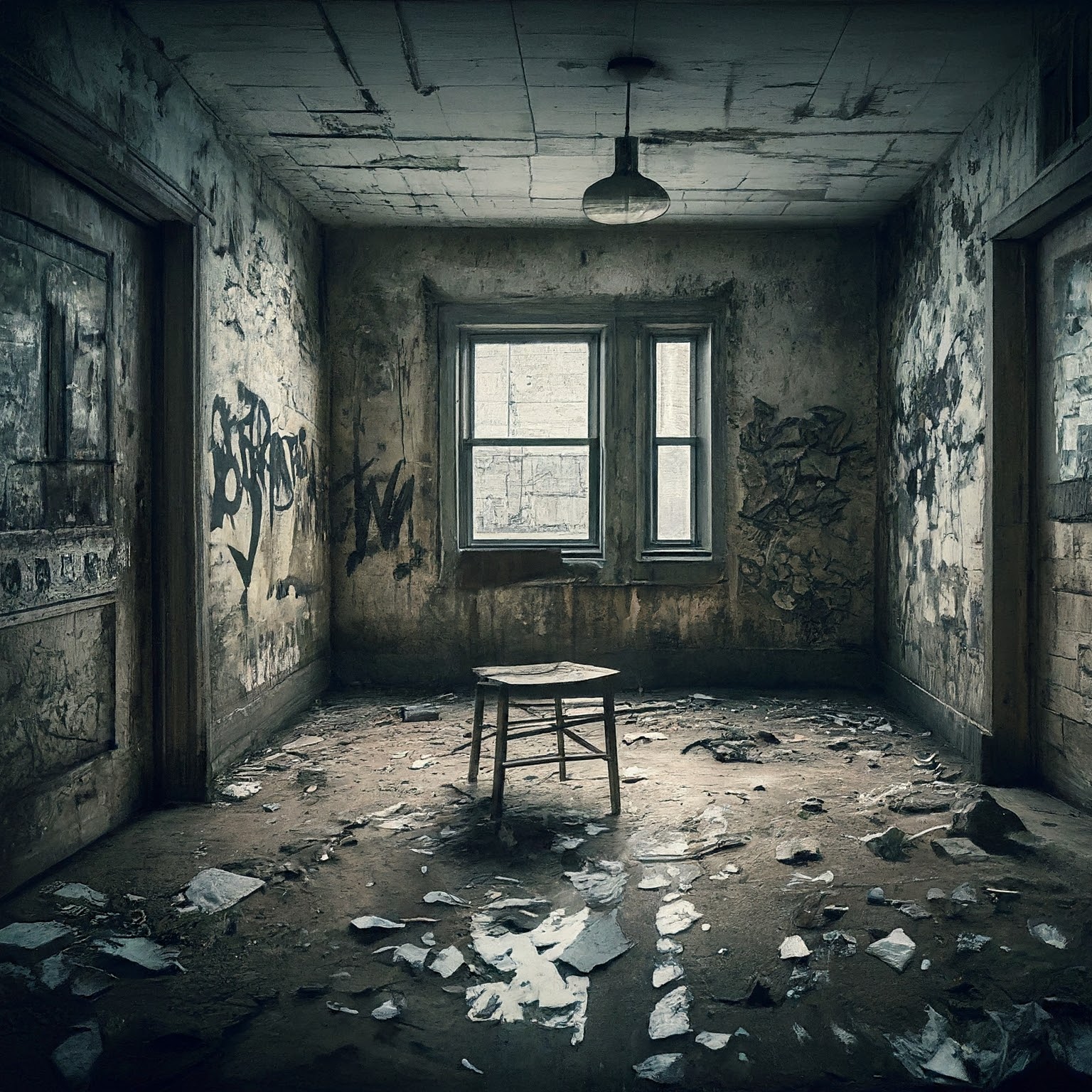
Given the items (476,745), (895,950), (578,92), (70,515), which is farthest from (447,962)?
(578,92)

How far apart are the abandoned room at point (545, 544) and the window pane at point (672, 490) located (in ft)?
0.08

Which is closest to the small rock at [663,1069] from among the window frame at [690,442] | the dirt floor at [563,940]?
the dirt floor at [563,940]

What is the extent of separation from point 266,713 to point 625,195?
122 inches

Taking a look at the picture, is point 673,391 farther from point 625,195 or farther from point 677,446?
point 625,195

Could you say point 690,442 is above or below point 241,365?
below

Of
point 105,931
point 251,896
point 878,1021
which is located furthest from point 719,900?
point 105,931

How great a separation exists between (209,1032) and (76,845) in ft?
4.62

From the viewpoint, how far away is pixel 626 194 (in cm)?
390

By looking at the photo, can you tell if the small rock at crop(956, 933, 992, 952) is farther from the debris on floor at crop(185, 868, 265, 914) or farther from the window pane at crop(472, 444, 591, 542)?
the window pane at crop(472, 444, 591, 542)

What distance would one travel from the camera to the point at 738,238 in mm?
5902

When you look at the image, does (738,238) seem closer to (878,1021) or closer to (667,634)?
(667,634)

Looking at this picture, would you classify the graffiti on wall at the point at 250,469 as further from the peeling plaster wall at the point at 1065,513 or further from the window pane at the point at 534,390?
the peeling plaster wall at the point at 1065,513

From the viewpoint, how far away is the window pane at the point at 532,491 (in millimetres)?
6109

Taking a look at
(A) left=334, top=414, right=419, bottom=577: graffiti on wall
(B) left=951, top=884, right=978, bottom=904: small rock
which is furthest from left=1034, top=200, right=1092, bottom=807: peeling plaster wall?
(A) left=334, top=414, right=419, bottom=577: graffiti on wall
